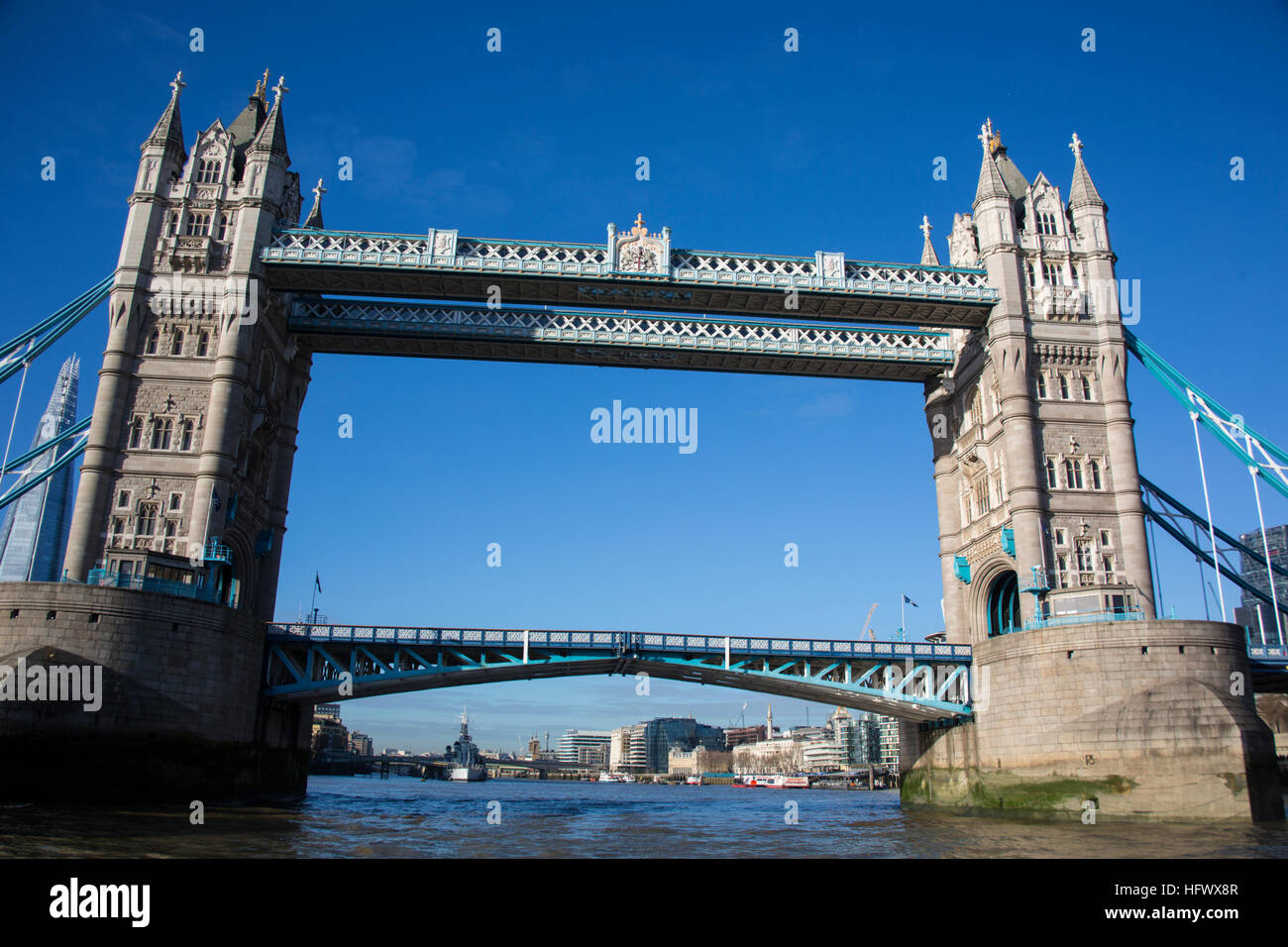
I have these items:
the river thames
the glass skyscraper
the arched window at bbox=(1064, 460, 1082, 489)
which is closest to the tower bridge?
the arched window at bbox=(1064, 460, 1082, 489)

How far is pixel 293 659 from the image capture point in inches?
1799

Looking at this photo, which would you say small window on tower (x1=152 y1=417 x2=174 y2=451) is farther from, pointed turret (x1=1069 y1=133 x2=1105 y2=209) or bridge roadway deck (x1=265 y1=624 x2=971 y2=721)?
pointed turret (x1=1069 y1=133 x2=1105 y2=209)

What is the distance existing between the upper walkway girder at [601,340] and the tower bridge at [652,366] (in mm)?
164

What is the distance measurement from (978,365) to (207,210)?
1647 inches

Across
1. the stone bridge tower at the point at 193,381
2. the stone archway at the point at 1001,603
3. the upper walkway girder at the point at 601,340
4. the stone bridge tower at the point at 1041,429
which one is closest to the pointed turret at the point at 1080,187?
the stone bridge tower at the point at 1041,429

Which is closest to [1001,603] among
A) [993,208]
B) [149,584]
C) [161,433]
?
[993,208]

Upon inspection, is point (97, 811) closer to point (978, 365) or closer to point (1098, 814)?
point (1098, 814)

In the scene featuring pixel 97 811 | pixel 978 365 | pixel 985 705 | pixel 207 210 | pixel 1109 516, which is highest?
pixel 207 210

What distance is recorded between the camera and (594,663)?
4550cm

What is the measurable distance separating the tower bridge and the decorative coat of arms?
137mm

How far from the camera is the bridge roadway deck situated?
43.8 metres

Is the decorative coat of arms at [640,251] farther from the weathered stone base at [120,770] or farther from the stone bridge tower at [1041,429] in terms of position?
the weathered stone base at [120,770]

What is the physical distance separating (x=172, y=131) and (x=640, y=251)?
25048mm

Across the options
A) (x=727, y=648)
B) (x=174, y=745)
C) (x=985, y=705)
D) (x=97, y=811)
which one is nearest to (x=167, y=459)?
(x=174, y=745)
